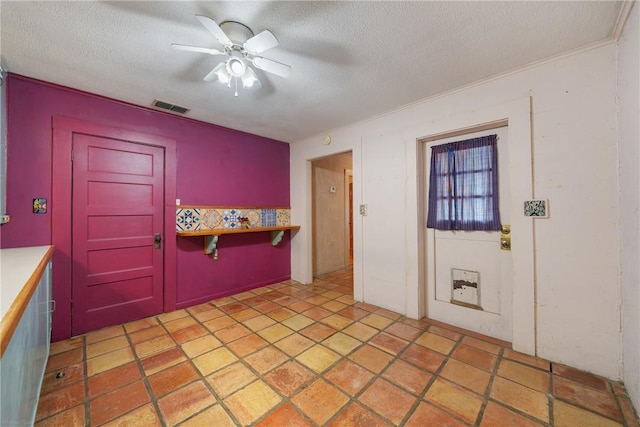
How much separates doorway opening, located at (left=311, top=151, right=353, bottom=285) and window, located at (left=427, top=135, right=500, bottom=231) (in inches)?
81.2

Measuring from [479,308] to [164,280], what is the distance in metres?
3.56

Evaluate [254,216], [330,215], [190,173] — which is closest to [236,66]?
[190,173]

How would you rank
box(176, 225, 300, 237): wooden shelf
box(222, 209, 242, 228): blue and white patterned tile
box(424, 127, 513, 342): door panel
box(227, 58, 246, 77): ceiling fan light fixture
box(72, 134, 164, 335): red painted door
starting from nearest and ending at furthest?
1. box(227, 58, 246, 77): ceiling fan light fixture
2. box(424, 127, 513, 342): door panel
3. box(72, 134, 164, 335): red painted door
4. box(176, 225, 300, 237): wooden shelf
5. box(222, 209, 242, 228): blue and white patterned tile

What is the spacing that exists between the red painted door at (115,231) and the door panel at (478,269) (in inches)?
128

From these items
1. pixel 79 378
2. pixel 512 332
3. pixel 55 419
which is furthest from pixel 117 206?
pixel 512 332

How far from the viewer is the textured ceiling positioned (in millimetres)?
1537

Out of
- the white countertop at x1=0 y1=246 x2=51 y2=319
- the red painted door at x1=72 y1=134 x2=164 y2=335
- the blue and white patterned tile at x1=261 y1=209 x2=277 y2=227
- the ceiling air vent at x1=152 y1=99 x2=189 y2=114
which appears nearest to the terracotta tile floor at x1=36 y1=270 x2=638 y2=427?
the red painted door at x1=72 y1=134 x2=164 y2=335

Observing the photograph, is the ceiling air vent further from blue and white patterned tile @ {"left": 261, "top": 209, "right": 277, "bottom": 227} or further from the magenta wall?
blue and white patterned tile @ {"left": 261, "top": 209, "right": 277, "bottom": 227}

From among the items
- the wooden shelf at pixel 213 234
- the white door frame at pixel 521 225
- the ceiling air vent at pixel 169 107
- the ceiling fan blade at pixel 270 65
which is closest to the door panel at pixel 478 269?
the white door frame at pixel 521 225

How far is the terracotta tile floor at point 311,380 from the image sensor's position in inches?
60.0

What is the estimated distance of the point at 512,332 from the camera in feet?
7.48

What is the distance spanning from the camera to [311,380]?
6.03ft

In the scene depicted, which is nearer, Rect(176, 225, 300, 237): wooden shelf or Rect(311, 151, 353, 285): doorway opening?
Rect(176, 225, 300, 237): wooden shelf

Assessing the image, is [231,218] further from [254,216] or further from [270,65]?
[270,65]
